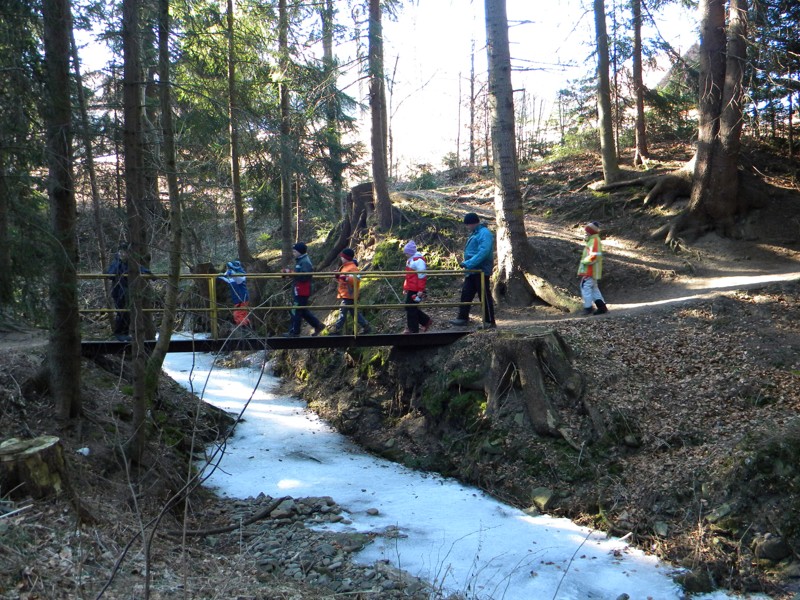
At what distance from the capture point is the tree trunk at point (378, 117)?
15555mm

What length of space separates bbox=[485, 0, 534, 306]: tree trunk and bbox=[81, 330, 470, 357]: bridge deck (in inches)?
93.8

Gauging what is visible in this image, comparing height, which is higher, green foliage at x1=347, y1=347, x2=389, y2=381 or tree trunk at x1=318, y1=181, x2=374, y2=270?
tree trunk at x1=318, y1=181, x2=374, y2=270

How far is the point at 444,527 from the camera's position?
8062 millimetres

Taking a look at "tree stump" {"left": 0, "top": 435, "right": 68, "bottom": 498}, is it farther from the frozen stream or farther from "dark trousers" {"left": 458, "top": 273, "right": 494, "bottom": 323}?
"dark trousers" {"left": 458, "top": 273, "right": 494, "bottom": 323}

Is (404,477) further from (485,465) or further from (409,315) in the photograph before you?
(409,315)

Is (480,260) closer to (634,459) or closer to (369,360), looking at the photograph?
(369,360)

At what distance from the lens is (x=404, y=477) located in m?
9.80

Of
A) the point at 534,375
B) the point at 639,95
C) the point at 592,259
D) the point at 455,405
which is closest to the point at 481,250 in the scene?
the point at 592,259

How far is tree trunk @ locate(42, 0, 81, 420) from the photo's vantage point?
7234 mm

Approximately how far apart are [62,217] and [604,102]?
616 inches

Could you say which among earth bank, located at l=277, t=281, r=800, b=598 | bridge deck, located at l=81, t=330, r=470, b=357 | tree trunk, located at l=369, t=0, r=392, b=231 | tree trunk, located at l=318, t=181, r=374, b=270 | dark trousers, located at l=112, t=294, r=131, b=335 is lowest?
earth bank, located at l=277, t=281, r=800, b=598

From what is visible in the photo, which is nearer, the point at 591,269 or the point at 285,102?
the point at 591,269

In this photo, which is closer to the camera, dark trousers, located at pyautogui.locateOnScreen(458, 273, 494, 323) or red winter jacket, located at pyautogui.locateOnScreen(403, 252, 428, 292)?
dark trousers, located at pyautogui.locateOnScreen(458, 273, 494, 323)

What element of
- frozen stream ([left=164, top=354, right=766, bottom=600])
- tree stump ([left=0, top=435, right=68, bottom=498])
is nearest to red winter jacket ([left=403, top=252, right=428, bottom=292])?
frozen stream ([left=164, top=354, right=766, bottom=600])
